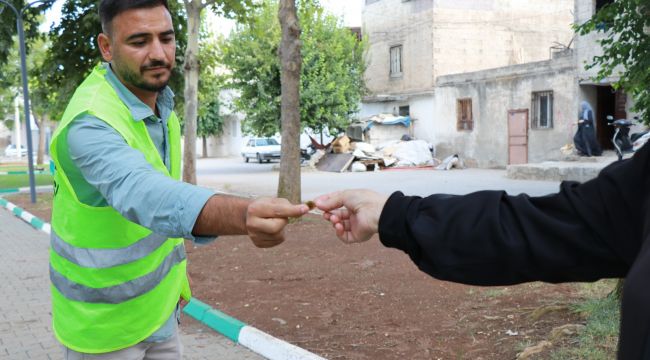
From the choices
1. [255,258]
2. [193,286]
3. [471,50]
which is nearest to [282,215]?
[193,286]

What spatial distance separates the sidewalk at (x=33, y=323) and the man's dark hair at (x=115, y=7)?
11.0 ft

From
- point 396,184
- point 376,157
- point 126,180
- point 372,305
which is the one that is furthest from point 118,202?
point 376,157

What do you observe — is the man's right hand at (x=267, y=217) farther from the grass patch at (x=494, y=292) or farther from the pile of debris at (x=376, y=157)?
the pile of debris at (x=376, y=157)

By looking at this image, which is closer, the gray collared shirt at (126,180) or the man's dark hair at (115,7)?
the gray collared shirt at (126,180)

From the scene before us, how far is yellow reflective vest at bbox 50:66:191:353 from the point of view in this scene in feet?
7.31

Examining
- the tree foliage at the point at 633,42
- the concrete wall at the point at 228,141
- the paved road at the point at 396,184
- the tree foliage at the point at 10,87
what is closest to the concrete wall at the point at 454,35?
the paved road at the point at 396,184

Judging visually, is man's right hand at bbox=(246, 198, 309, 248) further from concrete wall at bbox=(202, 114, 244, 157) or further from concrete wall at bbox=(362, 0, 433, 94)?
concrete wall at bbox=(202, 114, 244, 157)

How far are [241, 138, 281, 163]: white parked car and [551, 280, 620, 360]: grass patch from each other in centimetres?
3144

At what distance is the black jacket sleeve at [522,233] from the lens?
1692 millimetres

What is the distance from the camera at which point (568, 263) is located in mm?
1778

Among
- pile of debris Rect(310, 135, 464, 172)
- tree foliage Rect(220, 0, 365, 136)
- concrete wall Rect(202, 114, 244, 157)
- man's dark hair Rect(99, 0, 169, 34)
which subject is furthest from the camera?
concrete wall Rect(202, 114, 244, 157)

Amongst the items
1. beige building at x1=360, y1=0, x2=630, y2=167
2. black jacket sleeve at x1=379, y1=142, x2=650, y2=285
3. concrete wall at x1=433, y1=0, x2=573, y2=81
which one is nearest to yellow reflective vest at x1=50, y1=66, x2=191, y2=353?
black jacket sleeve at x1=379, y1=142, x2=650, y2=285

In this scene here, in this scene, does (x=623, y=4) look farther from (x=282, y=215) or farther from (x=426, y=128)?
(x=426, y=128)

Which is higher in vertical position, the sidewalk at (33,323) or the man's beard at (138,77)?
the man's beard at (138,77)
